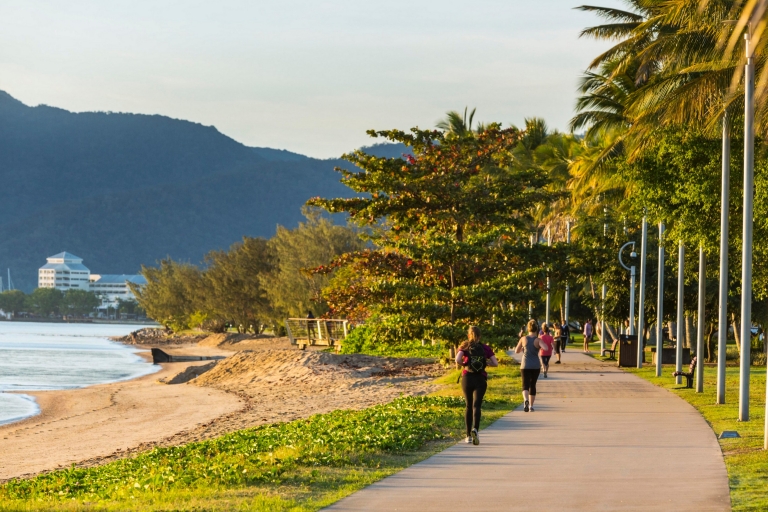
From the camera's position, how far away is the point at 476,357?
45.7ft

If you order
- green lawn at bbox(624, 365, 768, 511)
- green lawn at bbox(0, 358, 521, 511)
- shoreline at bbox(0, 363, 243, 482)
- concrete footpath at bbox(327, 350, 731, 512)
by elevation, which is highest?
green lawn at bbox(624, 365, 768, 511)

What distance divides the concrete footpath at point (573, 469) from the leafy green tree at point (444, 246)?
9.11 meters

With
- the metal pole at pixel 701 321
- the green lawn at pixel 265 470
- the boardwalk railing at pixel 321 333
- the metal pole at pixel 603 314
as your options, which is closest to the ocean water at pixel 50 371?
the boardwalk railing at pixel 321 333

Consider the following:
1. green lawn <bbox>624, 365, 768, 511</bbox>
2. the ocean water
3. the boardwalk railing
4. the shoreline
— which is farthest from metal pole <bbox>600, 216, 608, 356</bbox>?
the ocean water

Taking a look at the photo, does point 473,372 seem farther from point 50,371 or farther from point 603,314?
point 50,371

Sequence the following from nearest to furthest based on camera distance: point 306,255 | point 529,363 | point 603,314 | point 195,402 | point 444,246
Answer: point 529,363 < point 444,246 < point 195,402 < point 603,314 < point 306,255

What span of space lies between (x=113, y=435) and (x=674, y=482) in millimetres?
17037

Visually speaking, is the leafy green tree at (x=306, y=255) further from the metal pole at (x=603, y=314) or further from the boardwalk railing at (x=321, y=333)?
the metal pole at (x=603, y=314)

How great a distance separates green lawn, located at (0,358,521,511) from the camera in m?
9.61

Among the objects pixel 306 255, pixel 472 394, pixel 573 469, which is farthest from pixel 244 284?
pixel 573 469

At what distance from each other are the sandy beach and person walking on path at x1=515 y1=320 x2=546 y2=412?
22.3 ft

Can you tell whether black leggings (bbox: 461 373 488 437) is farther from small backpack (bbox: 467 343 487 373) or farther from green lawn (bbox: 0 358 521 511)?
green lawn (bbox: 0 358 521 511)

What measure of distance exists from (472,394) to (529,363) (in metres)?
4.56

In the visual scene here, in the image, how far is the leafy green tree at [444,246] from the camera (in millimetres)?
27500
